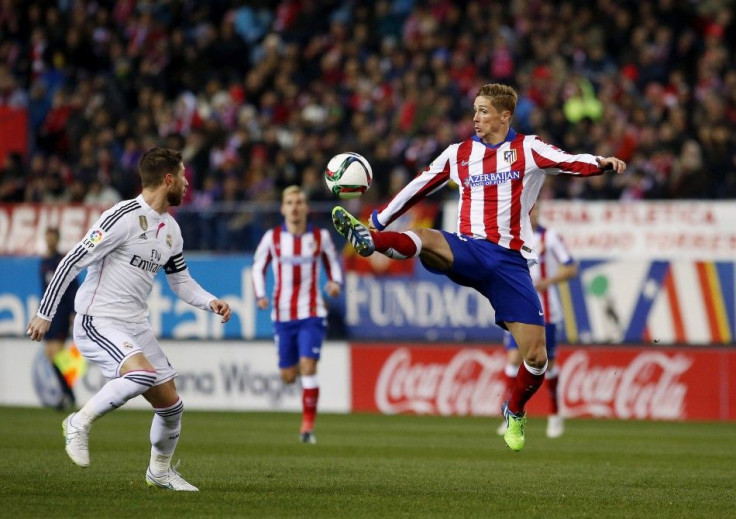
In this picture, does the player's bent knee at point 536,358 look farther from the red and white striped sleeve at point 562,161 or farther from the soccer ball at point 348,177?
the soccer ball at point 348,177

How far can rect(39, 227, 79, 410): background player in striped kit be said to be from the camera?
59.3 ft

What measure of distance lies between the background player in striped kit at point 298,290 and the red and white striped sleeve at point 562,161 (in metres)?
4.94

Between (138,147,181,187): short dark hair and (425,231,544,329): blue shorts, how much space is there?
1.94 meters

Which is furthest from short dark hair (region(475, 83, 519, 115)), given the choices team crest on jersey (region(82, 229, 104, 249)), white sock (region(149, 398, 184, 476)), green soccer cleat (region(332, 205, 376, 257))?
white sock (region(149, 398, 184, 476))

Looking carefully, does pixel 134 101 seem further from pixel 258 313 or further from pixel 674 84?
pixel 674 84

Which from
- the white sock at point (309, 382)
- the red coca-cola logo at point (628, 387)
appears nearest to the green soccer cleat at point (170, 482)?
the white sock at point (309, 382)

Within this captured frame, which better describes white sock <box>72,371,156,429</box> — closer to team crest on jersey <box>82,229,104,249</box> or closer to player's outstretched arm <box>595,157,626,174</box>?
team crest on jersey <box>82,229,104,249</box>

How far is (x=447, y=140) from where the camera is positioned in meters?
20.6

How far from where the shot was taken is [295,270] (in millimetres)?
14570

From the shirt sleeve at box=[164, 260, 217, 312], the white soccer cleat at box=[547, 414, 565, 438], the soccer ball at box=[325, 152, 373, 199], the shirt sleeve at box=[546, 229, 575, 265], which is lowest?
the white soccer cleat at box=[547, 414, 565, 438]

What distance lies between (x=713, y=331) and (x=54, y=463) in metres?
10.0

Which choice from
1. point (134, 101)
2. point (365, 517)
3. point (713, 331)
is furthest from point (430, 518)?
point (134, 101)

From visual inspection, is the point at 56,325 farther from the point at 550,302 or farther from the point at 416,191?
the point at 416,191

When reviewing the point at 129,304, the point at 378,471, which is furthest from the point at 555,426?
the point at 129,304
